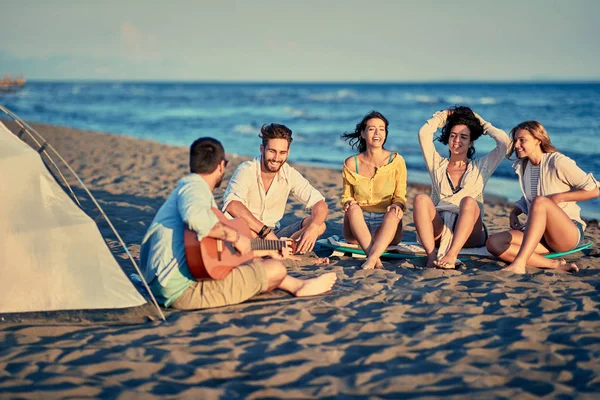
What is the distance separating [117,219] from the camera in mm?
6949

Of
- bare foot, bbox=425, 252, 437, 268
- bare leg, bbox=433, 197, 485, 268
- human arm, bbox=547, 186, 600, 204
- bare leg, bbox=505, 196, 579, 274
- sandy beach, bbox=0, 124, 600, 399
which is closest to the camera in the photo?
sandy beach, bbox=0, 124, 600, 399

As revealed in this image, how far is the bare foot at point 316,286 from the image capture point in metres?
4.25

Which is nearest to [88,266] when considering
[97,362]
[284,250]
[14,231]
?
[14,231]

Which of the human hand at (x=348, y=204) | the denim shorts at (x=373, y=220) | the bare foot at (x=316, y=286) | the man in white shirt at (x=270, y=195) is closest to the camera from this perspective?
the bare foot at (x=316, y=286)

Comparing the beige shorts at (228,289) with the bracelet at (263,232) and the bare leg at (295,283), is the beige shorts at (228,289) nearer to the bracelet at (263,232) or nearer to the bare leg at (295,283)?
the bare leg at (295,283)

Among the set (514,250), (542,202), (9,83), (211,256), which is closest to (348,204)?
(514,250)

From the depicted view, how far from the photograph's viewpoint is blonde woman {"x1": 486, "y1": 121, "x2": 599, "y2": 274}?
469 cm

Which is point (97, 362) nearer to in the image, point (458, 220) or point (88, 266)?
point (88, 266)

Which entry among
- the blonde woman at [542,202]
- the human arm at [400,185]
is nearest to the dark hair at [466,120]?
the blonde woman at [542,202]

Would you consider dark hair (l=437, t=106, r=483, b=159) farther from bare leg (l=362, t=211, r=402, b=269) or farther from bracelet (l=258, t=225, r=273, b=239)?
bracelet (l=258, t=225, r=273, b=239)

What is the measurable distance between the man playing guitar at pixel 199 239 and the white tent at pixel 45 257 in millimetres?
223

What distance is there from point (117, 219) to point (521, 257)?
4.51 m

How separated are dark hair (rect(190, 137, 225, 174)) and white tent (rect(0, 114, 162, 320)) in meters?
0.84

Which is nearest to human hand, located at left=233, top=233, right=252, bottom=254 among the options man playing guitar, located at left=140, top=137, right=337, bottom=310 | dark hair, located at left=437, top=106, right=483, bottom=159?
man playing guitar, located at left=140, top=137, right=337, bottom=310
